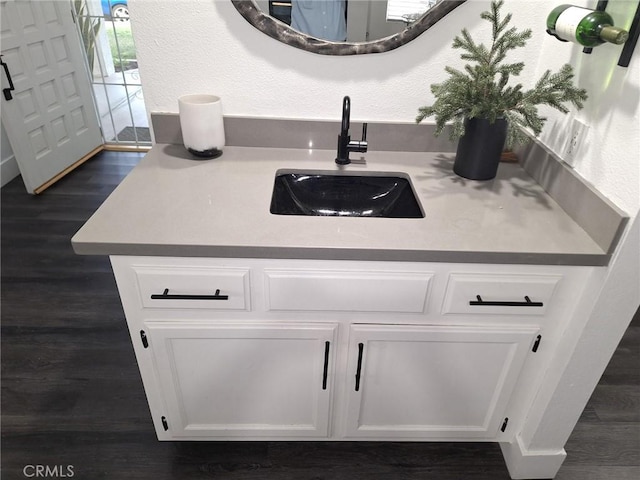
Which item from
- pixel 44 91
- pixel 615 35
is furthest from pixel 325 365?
pixel 44 91

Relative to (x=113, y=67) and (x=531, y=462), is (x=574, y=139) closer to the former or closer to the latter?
(x=531, y=462)

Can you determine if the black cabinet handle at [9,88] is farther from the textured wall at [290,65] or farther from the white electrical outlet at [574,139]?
the white electrical outlet at [574,139]

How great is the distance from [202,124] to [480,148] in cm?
84

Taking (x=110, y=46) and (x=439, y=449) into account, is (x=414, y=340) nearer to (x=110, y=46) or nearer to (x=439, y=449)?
(x=439, y=449)

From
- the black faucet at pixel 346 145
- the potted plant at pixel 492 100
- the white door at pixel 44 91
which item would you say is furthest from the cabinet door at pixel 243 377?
the white door at pixel 44 91

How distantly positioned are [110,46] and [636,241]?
4.22 m

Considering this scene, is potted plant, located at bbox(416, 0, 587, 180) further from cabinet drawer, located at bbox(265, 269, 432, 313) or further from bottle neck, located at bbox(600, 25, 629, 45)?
cabinet drawer, located at bbox(265, 269, 432, 313)

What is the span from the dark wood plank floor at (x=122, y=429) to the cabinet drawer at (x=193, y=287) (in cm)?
72

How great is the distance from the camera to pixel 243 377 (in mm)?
1286

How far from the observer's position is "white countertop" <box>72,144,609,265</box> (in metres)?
1.02

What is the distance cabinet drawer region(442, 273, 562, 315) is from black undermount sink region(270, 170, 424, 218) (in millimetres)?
344

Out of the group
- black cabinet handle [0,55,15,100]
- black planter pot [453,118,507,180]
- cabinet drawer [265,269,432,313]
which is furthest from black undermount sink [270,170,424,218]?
black cabinet handle [0,55,15,100]

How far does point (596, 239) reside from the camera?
1068 millimetres

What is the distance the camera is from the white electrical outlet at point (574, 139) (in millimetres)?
1161
